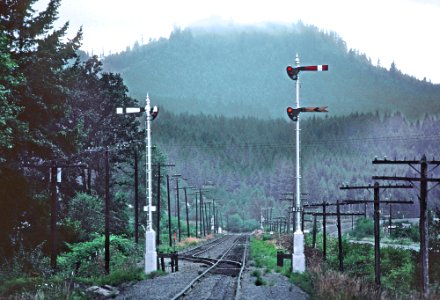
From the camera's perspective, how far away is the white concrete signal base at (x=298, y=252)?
27.1m

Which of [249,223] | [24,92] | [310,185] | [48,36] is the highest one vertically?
[48,36]

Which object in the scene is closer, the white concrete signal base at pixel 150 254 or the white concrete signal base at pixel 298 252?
the white concrete signal base at pixel 298 252

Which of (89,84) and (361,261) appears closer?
(361,261)

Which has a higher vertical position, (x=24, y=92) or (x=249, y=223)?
(x=24, y=92)

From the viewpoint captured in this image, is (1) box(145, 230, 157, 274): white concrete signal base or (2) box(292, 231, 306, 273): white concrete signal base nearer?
(2) box(292, 231, 306, 273): white concrete signal base

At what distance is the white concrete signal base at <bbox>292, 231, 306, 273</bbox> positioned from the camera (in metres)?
27.1

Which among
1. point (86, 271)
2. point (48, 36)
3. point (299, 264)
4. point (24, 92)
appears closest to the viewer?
point (299, 264)

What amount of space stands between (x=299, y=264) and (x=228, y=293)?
6258 mm

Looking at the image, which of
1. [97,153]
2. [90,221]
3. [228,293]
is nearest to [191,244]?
[97,153]

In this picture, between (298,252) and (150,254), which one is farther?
(150,254)

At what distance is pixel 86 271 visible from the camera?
30.7m

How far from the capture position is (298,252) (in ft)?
89.8

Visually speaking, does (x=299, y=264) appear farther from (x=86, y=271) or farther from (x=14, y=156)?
(x=14, y=156)

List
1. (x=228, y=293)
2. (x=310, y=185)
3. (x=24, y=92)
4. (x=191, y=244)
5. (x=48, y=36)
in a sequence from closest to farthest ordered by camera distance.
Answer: (x=228, y=293) → (x=24, y=92) → (x=48, y=36) → (x=191, y=244) → (x=310, y=185)
